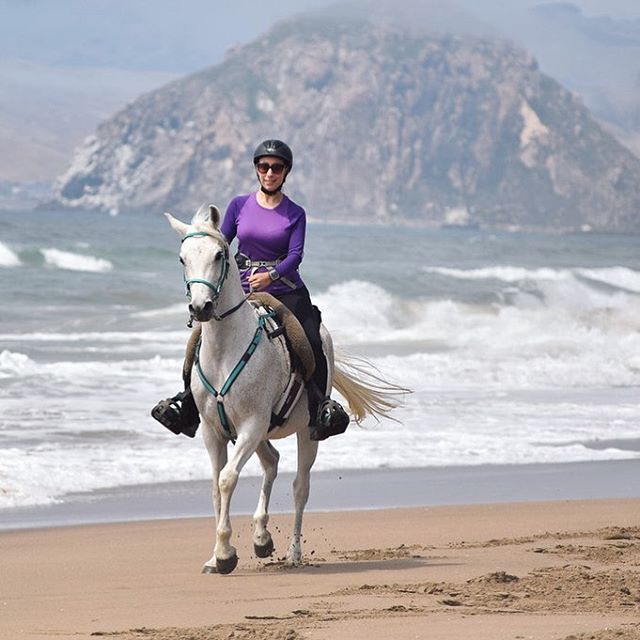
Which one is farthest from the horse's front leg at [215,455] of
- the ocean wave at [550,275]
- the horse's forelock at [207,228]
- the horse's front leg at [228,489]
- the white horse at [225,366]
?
the ocean wave at [550,275]

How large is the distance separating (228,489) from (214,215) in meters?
1.50

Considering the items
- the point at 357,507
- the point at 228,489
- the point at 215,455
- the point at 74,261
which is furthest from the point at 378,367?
the point at 74,261

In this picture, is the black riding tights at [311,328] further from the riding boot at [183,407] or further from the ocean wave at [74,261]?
the ocean wave at [74,261]

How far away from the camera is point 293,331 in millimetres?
8656

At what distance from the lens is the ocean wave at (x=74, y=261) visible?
185ft


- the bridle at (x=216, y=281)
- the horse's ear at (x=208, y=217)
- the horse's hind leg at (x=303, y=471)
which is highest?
the horse's ear at (x=208, y=217)

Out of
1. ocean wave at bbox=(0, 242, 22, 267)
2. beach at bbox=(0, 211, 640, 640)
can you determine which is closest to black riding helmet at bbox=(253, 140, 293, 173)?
beach at bbox=(0, 211, 640, 640)

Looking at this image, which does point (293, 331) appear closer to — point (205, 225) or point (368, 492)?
point (205, 225)

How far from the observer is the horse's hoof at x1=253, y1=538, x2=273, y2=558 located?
8.73 metres

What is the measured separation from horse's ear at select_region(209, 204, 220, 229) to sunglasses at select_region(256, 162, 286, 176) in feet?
2.51

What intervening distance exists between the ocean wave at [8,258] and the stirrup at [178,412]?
44240 mm

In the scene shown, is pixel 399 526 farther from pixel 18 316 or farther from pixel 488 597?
pixel 18 316

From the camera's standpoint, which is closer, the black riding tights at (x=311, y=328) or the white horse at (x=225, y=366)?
the white horse at (x=225, y=366)

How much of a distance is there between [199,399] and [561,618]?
2.64 metres
